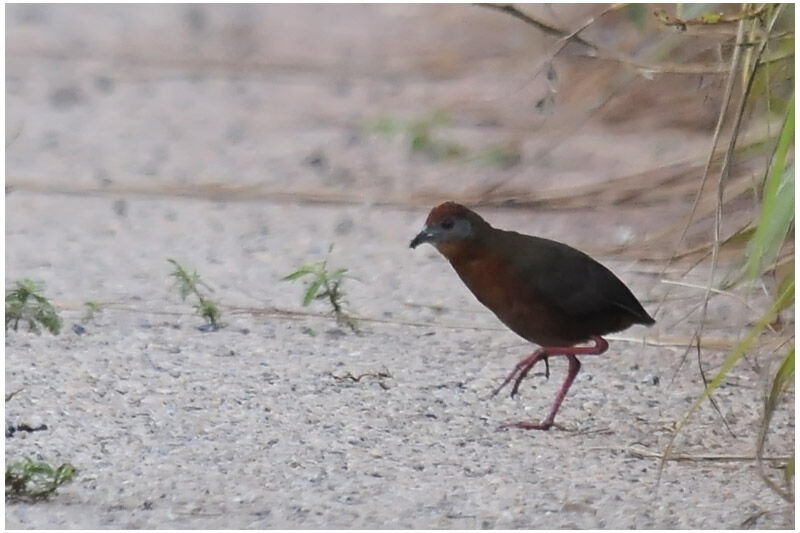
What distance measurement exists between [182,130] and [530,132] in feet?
6.14

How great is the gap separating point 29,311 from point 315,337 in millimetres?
830

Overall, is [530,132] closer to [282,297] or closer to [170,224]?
[170,224]

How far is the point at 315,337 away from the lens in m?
4.73

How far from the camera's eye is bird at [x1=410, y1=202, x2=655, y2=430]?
13.1 feet

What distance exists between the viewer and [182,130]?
833 cm

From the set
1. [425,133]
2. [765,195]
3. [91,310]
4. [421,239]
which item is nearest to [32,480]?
[421,239]

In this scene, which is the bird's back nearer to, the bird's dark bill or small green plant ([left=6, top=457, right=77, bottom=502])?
the bird's dark bill

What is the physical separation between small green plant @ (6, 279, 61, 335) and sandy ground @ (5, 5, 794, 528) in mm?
61

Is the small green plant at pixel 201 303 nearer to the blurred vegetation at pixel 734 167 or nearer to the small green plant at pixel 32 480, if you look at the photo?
the blurred vegetation at pixel 734 167

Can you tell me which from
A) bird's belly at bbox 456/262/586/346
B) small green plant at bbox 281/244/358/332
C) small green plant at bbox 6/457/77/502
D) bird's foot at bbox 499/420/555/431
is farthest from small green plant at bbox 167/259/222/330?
small green plant at bbox 6/457/77/502

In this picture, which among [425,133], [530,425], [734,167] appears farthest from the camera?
[425,133]

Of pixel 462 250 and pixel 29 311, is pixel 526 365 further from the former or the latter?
pixel 29 311

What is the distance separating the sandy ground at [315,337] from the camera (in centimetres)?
338

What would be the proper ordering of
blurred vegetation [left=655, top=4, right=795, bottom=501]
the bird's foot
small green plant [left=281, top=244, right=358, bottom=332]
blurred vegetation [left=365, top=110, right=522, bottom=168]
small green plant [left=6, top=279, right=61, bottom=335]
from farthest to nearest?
blurred vegetation [left=365, top=110, right=522, bottom=168], small green plant [left=281, top=244, right=358, bottom=332], small green plant [left=6, top=279, right=61, bottom=335], the bird's foot, blurred vegetation [left=655, top=4, right=795, bottom=501]
